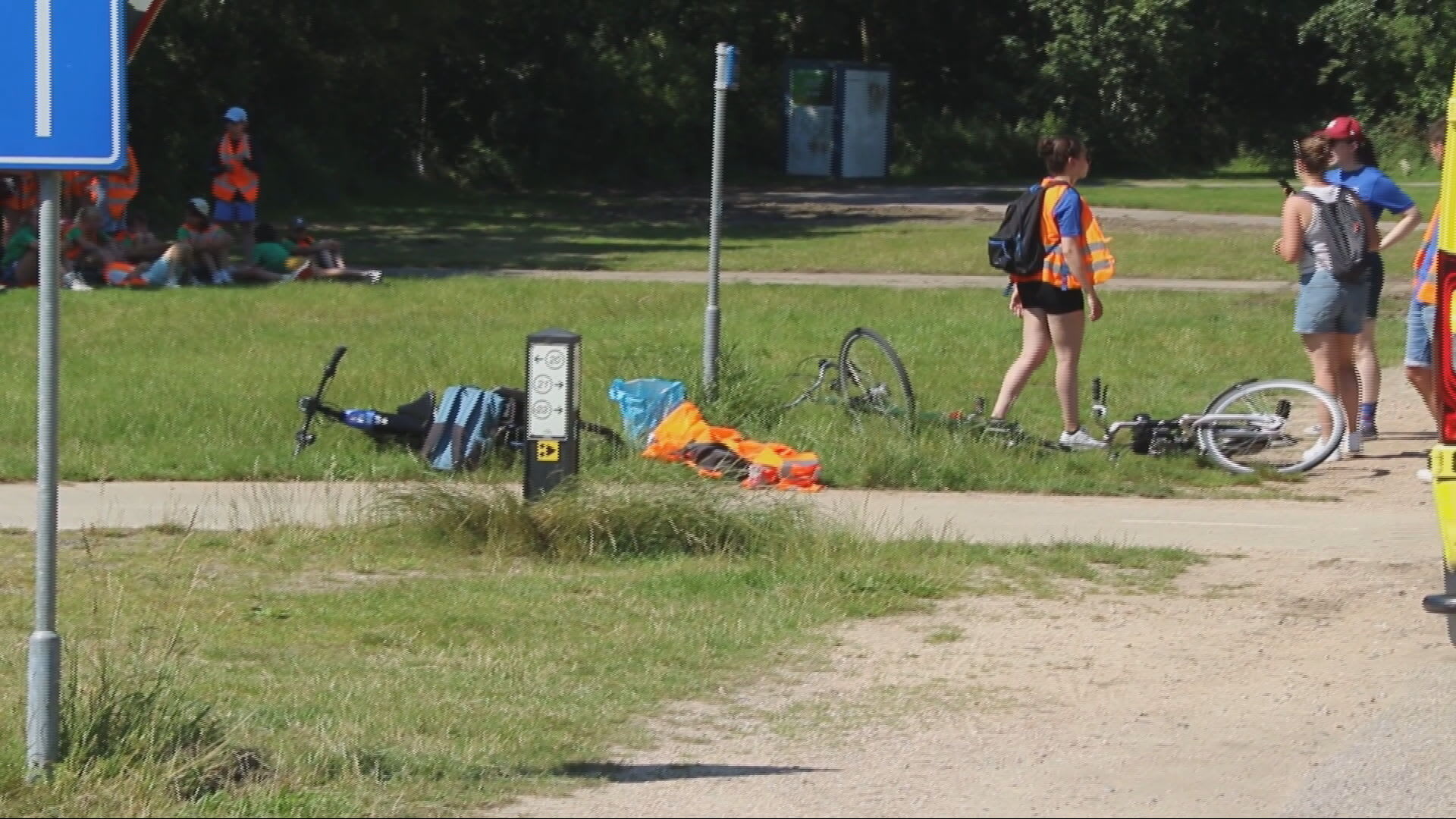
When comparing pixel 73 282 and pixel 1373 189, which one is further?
pixel 73 282

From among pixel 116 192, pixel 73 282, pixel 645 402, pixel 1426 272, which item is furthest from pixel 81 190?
pixel 1426 272

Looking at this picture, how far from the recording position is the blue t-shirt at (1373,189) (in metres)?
11.3

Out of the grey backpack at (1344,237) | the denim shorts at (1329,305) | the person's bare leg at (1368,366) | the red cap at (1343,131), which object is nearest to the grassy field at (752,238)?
the person's bare leg at (1368,366)

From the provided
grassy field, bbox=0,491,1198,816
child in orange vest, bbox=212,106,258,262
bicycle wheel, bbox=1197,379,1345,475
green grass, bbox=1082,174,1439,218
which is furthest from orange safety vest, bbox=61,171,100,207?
green grass, bbox=1082,174,1439,218

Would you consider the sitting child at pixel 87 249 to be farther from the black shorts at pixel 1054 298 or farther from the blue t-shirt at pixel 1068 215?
the blue t-shirt at pixel 1068 215

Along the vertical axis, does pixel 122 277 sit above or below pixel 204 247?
below

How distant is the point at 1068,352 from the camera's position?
36.1ft

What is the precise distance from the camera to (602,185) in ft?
134

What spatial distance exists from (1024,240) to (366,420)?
145 inches

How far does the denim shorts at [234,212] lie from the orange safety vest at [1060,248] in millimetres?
10865

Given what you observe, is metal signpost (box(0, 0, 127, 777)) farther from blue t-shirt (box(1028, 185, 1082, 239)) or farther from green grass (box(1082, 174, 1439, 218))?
green grass (box(1082, 174, 1439, 218))

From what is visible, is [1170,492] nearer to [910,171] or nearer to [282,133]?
[282,133]

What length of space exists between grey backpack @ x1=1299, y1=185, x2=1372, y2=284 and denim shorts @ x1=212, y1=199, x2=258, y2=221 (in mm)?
11874

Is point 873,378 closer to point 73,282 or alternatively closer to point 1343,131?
point 1343,131
